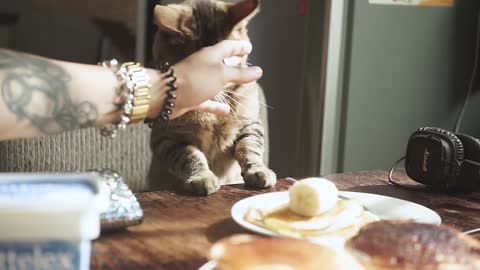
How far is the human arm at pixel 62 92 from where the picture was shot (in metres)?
0.74

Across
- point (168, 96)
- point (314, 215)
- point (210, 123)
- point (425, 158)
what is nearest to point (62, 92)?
point (168, 96)

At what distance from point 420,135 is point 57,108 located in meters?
0.70

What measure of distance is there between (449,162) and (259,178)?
1.15 feet

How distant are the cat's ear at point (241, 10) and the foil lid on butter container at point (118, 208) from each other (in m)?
0.48

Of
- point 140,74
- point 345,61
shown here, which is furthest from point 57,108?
point 345,61

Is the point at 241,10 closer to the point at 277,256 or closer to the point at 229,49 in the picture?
the point at 229,49

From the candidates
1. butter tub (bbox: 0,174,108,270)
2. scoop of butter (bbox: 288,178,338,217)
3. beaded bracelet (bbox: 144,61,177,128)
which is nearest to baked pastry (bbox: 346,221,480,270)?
scoop of butter (bbox: 288,178,338,217)

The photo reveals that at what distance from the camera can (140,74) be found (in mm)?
833

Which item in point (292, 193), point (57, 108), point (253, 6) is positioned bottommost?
point (292, 193)

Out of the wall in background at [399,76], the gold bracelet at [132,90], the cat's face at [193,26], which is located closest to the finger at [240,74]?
the gold bracelet at [132,90]

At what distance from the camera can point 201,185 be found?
1039 millimetres

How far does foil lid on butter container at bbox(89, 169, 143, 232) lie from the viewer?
79 centimetres

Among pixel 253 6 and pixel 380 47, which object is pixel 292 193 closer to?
pixel 253 6

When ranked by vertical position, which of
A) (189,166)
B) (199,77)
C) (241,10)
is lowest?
(189,166)
